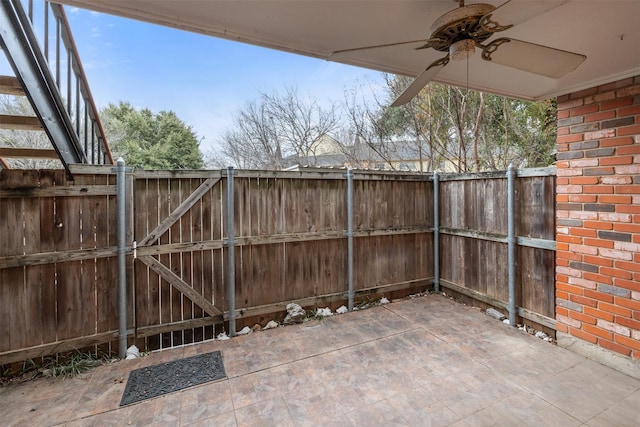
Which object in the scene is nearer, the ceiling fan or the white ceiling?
the ceiling fan

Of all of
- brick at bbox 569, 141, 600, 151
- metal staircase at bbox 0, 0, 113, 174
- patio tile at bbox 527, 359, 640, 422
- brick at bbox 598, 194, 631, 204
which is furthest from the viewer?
brick at bbox 569, 141, 600, 151

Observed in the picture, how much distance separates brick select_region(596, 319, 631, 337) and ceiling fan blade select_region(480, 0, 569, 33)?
2.59 m

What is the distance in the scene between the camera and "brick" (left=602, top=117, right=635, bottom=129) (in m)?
2.37

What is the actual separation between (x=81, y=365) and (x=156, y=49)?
38.0 feet

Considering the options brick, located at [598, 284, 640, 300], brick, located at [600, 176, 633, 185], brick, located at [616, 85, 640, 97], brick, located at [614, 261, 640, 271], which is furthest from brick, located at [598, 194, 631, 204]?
brick, located at [616, 85, 640, 97]

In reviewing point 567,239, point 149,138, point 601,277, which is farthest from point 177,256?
point 149,138

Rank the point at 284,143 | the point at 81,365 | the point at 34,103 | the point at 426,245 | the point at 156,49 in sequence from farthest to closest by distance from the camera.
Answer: the point at 156,49, the point at 284,143, the point at 426,245, the point at 81,365, the point at 34,103

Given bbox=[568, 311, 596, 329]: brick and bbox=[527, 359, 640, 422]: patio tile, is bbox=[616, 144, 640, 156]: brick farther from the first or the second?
bbox=[527, 359, 640, 422]: patio tile

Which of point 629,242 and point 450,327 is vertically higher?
point 629,242

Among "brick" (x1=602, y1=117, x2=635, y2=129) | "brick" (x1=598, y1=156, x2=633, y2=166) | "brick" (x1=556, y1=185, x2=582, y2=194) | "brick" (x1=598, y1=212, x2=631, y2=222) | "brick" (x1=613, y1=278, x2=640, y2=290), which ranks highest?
"brick" (x1=602, y1=117, x2=635, y2=129)

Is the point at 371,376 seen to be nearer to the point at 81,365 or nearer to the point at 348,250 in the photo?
the point at 348,250

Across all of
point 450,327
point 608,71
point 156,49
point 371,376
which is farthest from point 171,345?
point 156,49

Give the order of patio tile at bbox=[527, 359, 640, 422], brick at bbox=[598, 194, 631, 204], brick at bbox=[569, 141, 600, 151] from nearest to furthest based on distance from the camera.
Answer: patio tile at bbox=[527, 359, 640, 422], brick at bbox=[598, 194, 631, 204], brick at bbox=[569, 141, 600, 151]

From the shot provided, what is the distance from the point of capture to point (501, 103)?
20.0 feet
